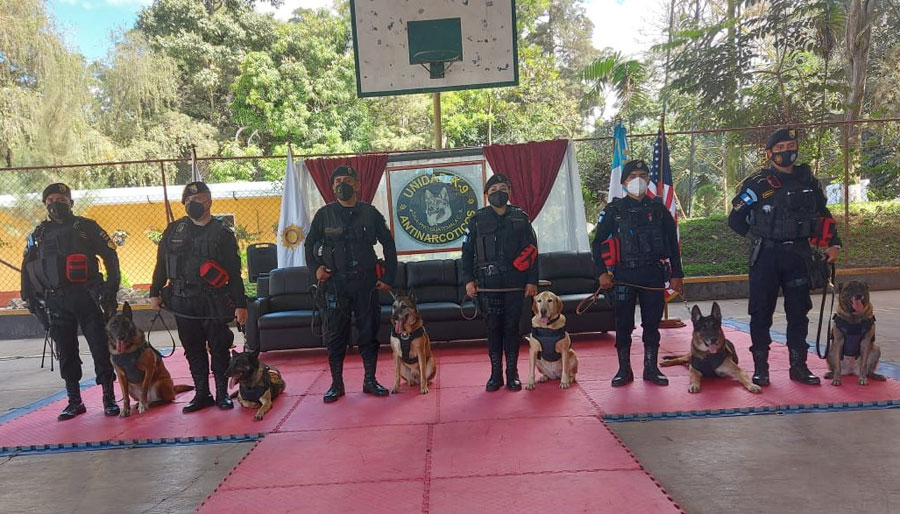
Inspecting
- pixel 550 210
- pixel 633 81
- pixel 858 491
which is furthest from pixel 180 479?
pixel 633 81

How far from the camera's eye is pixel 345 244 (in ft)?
15.6

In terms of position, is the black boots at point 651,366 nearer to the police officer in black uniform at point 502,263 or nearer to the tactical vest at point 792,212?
the police officer in black uniform at point 502,263

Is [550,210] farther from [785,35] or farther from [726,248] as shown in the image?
[785,35]

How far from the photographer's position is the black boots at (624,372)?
4.89m

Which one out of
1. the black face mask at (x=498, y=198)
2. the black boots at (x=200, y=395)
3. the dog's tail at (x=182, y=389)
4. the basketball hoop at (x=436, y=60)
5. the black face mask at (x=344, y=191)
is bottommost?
the dog's tail at (x=182, y=389)

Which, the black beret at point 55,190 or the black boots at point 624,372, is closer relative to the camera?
the black beret at point 55,190

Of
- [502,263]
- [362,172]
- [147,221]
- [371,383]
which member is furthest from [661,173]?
[147,221]

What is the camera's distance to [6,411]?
5.22 m

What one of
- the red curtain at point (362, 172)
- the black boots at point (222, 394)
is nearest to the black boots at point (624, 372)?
the black boots at point (222, 394)

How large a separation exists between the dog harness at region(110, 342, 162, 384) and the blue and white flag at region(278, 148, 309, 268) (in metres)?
4.16

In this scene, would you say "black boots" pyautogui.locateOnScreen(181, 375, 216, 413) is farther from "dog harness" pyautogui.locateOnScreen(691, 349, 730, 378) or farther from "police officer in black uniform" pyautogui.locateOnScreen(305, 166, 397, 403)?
"dog harness" pyautogui.locateOnScreen(691, 349, 730, 378)

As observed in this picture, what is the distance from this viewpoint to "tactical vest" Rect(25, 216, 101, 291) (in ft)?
14.8

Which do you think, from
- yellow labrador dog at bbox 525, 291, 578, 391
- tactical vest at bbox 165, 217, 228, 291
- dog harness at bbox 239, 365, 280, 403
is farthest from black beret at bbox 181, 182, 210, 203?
yellow labrador dog at bbox 525, 291, 578, 391

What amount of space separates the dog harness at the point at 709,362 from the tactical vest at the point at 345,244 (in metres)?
2.88
